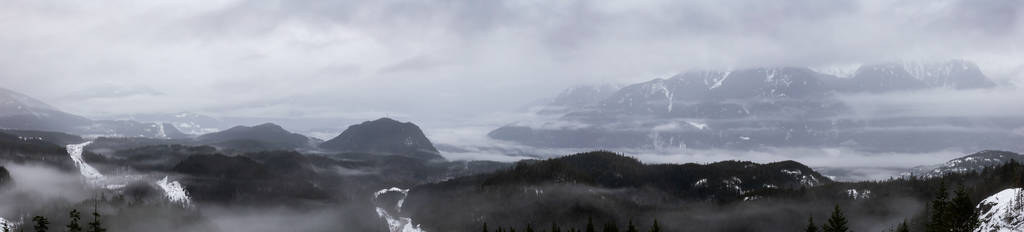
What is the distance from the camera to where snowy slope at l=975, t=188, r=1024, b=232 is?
→ 162m

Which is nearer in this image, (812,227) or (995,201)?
(812,227)

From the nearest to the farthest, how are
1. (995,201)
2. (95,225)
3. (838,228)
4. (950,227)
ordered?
(95,225)
(838,228)
(950,227)
(995,201)

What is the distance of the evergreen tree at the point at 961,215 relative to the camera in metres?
148

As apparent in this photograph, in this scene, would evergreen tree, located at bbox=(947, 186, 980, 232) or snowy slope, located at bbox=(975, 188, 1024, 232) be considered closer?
evergreen tree, located at bbox=(947, 186, 980, 232)

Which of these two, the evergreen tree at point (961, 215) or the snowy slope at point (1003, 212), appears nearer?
the evergreen tree at point (961, 215)

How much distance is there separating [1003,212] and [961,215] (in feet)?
52.2

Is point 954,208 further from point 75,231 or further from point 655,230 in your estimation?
point 75,231

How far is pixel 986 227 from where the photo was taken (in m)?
170

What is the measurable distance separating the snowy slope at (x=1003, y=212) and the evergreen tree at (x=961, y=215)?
2.24 m

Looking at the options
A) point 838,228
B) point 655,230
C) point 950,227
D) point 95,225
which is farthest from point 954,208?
point 95,225

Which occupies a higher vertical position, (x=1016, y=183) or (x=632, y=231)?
(x=1016, y=183)

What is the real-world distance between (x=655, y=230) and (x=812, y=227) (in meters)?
36.0

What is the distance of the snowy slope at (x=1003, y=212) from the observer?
6388 inches

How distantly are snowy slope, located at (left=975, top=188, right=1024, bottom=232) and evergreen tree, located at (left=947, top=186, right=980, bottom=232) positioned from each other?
2.24 m
